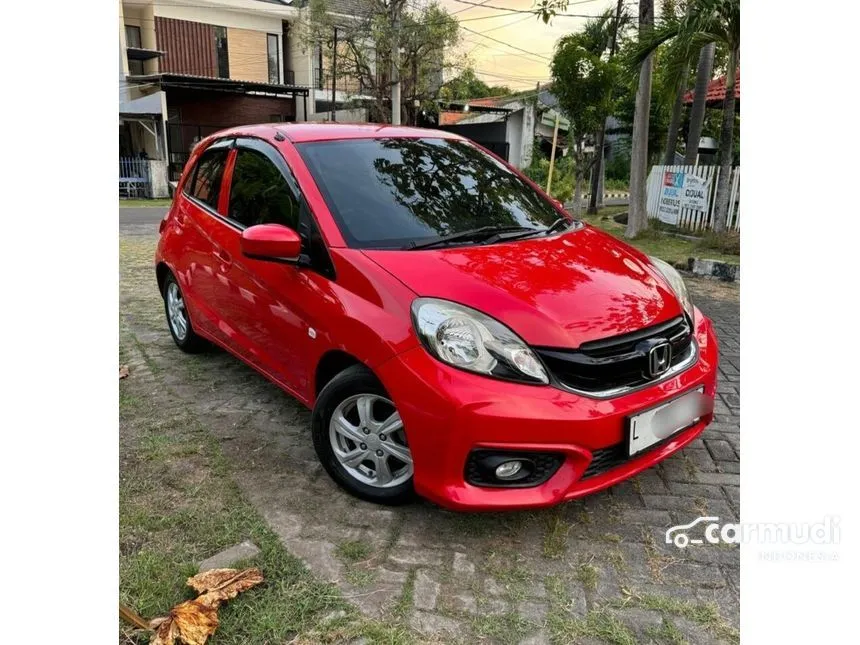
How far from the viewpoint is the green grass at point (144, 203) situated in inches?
717

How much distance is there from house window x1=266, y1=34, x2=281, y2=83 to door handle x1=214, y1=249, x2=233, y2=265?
27720 mm

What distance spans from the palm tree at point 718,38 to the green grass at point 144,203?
1415 cm

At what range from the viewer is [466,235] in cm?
309

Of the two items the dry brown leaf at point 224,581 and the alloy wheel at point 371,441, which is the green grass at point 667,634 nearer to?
the alloy wheel at point 371,441

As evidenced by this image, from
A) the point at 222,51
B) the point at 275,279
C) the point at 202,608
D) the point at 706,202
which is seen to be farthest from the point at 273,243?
the point at 222,51

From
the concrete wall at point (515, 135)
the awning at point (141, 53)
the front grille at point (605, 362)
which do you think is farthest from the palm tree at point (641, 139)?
the awning at point (141, 53)

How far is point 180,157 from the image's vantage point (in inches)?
956

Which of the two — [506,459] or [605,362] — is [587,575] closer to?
[506,459]

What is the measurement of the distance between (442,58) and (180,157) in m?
10.5

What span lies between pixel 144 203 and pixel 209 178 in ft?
55.1

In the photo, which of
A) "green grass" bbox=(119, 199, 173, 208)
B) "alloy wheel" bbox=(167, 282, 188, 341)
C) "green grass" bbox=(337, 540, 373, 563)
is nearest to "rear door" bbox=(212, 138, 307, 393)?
"green grass" bbox=(337, 540, 373, 563)

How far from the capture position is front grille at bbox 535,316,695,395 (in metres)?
2.44

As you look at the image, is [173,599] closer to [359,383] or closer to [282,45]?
[359,383]

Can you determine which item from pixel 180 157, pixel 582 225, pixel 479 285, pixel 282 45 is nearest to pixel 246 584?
pixel 479 285
